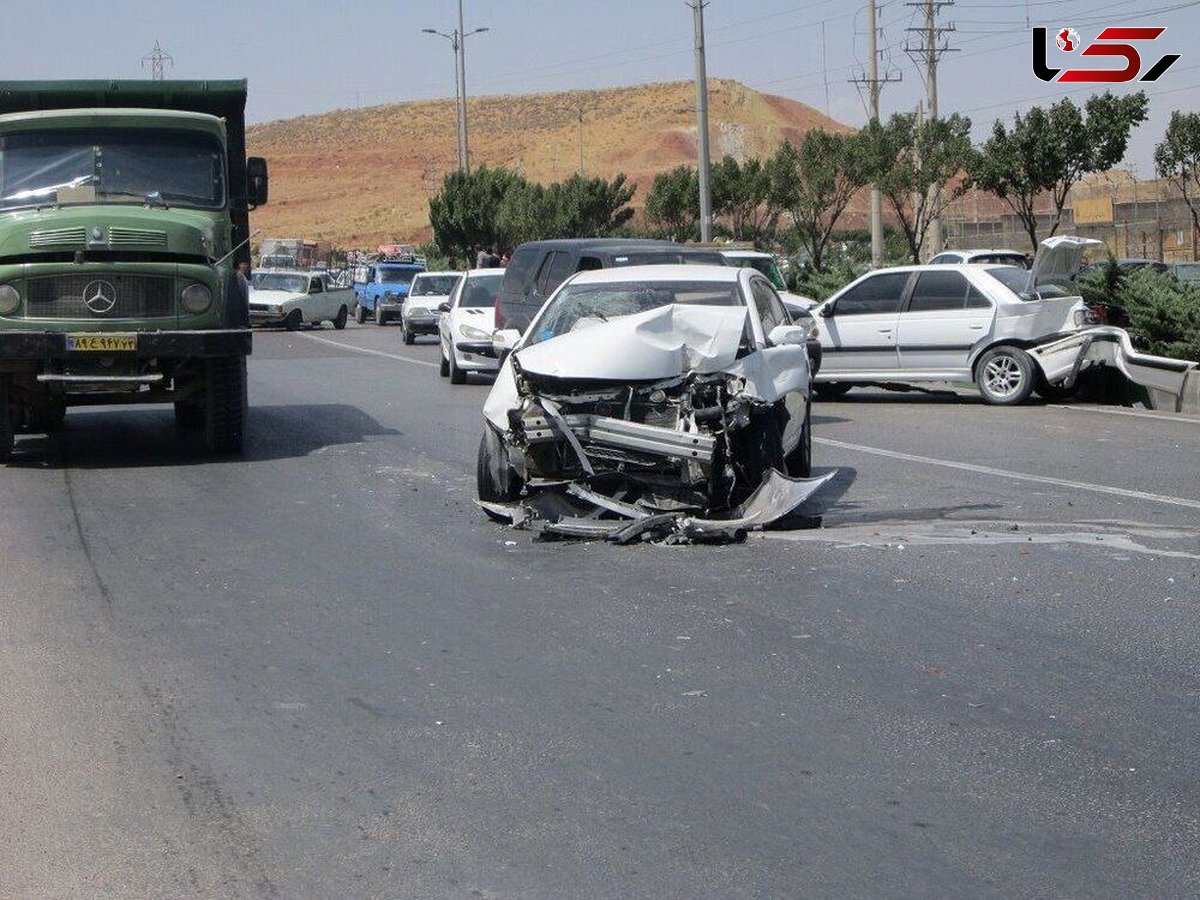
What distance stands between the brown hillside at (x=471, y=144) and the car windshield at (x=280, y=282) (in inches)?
3112

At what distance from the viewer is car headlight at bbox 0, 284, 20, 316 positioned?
43.4ft

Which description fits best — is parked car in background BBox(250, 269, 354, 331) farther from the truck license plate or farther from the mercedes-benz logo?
the truck license plate

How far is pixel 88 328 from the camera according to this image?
13305 mm

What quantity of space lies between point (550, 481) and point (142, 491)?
3.82 metres

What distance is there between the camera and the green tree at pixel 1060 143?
35281mm

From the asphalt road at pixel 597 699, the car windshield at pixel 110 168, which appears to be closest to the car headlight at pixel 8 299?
the car windshield at pixel 110 168

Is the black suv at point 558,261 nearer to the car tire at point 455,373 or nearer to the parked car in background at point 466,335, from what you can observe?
the parked car in background at point 466,335

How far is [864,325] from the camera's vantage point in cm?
1978

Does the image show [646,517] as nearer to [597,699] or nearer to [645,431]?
[645,431]

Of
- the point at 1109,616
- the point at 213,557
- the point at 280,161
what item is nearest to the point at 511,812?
the point at 1109,616

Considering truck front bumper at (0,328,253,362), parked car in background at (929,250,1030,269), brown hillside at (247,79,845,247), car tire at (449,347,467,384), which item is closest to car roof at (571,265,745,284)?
truck front bumper at (0,328,253,362)

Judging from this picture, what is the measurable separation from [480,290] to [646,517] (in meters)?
15.9

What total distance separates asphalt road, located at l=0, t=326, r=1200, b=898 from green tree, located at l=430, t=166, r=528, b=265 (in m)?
56.4

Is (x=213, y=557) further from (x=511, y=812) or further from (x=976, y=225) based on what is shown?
(x=976, y=225)
